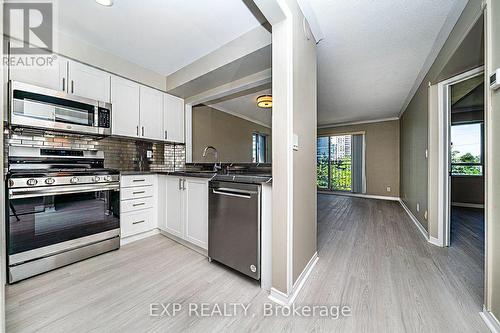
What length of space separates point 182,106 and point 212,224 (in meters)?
2.29

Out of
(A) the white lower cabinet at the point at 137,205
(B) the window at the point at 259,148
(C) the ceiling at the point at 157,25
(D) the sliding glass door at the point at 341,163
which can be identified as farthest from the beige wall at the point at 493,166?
(D) the sliding glass door at the point at 341,163

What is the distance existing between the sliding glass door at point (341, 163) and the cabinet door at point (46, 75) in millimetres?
6407

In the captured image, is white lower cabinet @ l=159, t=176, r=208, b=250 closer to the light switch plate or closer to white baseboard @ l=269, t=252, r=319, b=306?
white baseboard @ l=269, t=252, r=319, b=306

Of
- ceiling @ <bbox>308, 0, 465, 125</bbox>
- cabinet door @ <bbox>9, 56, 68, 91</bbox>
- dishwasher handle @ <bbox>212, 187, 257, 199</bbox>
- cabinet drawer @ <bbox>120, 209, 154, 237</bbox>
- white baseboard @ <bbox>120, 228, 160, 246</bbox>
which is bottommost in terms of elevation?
white baseboard @ <bbox>120, 228, 160, 246</bbox>

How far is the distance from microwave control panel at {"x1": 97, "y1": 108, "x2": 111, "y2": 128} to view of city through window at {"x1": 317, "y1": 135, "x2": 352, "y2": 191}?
6013 millimetres

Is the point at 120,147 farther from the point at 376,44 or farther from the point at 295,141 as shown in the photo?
the point at 376,44

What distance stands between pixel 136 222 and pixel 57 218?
2.59 feet

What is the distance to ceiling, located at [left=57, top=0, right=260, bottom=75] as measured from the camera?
1.78m

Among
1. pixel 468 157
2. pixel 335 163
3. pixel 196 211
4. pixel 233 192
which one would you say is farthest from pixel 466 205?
pixel 196 211

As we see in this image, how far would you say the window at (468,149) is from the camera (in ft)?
14.5

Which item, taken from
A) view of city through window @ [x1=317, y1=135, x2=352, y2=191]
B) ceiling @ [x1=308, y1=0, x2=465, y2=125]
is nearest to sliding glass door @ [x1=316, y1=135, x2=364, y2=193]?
view of city through window @ [x1=317, y1=135, x2=352, y2=191]

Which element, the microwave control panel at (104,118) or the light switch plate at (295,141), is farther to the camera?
the microwave control panel at (104,118)

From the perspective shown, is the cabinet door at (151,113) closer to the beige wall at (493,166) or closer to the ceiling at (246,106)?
the ceiling at (246,106)

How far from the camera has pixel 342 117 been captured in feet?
18.7
